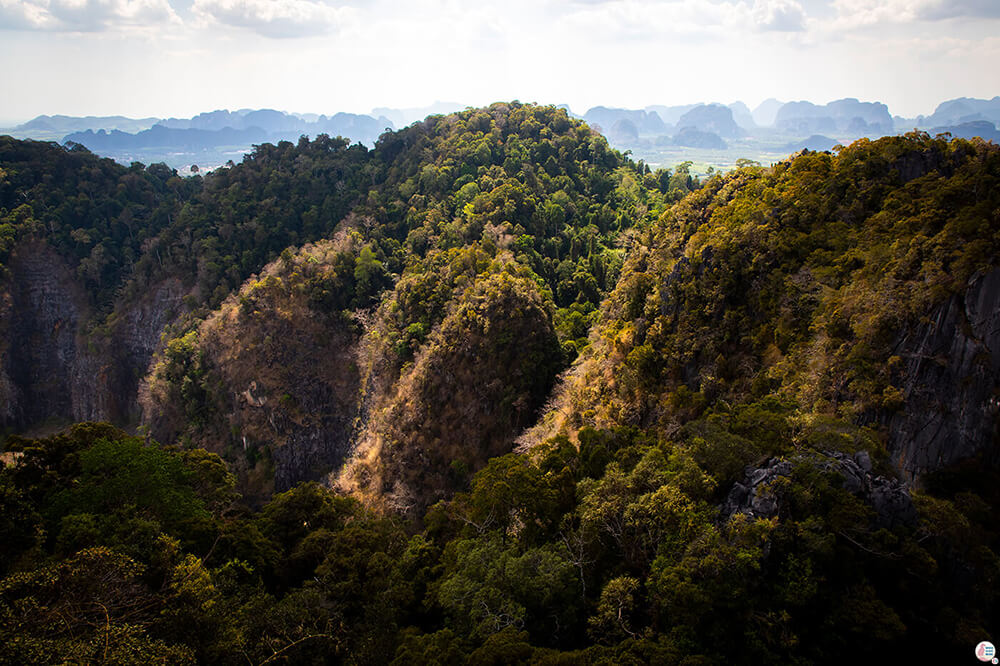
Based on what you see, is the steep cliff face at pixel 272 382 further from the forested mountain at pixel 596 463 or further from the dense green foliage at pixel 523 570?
the dense green foliage at pixel 523 570

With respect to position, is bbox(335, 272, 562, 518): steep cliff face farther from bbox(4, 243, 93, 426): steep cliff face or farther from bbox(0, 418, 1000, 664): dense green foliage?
bbox(4, 243, 93, 426): steep cliff face

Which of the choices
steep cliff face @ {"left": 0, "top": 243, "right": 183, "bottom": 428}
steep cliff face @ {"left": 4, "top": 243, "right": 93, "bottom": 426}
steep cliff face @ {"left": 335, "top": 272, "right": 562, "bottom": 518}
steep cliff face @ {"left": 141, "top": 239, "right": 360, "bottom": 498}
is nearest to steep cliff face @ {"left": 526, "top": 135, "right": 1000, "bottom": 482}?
steep cliff face @ {"left": 335, "top": 272, "right": 562, "bottom": 518}

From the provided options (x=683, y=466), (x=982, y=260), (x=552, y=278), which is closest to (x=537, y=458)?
(x=683, y=466)

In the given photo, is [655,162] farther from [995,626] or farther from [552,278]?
[995,626]

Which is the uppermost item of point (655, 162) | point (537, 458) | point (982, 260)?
point (655, 162)

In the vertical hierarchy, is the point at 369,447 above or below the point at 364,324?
below

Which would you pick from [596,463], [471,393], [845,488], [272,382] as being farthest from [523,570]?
[272,382]
